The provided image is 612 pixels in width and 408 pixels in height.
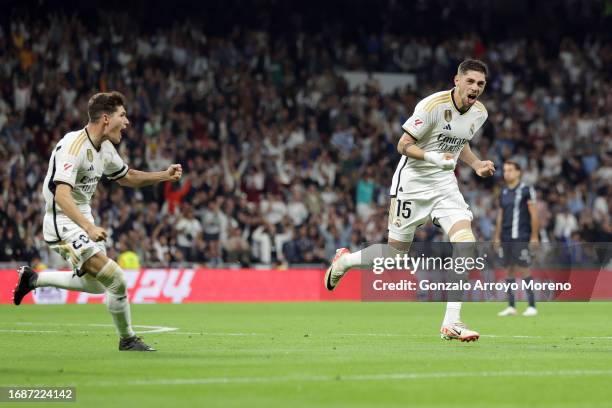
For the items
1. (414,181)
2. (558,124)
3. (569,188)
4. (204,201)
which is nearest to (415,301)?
(204,201)

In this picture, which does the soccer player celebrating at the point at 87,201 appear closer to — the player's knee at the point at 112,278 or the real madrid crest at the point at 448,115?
the player's knee at the point at 112,278

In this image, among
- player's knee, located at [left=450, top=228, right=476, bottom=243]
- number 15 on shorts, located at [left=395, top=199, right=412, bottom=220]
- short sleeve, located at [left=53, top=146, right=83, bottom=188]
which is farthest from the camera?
number 15 on shorts, located at [left=395, top=199, right=412, bottom=220]

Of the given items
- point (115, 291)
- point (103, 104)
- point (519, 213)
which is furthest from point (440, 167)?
point (519, 213)

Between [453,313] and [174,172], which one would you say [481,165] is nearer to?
[453,313]

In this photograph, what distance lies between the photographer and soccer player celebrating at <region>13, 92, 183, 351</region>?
34.5 ft

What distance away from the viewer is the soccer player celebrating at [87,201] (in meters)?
10.5

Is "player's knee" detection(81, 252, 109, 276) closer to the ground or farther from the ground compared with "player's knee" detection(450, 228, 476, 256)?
farther from the ground

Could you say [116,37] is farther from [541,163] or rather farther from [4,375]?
[4,375]

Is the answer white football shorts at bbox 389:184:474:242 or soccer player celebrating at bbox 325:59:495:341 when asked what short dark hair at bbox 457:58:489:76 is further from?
white football shorts at bbox 389:184:474:242

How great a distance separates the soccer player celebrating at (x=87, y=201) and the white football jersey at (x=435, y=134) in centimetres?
257

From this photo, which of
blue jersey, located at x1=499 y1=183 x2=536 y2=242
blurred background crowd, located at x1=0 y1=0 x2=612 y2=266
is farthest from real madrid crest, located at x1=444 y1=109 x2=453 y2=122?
blurred background crowd, located at x1=0 y1=0 x2=612 y2=266

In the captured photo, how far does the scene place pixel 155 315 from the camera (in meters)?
18.7

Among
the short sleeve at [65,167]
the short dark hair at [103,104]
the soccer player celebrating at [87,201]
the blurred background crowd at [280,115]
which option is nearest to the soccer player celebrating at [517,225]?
the blurred background crowd at [280,115]

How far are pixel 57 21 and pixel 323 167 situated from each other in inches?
289
